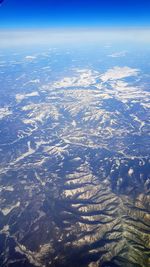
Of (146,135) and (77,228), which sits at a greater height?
(146,135)

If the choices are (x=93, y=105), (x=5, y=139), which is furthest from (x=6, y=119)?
(x=93, y=105)

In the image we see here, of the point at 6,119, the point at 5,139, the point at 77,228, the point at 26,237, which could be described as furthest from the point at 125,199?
the point at 6,119

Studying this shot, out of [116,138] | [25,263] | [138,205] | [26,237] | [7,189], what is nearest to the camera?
[25,263]

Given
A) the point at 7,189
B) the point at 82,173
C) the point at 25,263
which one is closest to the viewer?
the point at 25,263

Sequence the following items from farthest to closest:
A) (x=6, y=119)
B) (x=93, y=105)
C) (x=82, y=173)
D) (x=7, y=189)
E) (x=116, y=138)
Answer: (x=93, y=105) → (x=6, y=119) → (x=116, y=138) → (x=82, y=173) → (x=7, y=189)

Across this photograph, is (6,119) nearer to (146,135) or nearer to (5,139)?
(5,139)

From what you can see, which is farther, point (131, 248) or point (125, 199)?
point (125, 199)

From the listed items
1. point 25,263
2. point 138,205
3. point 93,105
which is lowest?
point 25,263

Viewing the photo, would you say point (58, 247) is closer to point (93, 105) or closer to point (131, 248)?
point (131, 248)

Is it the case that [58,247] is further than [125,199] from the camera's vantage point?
No
